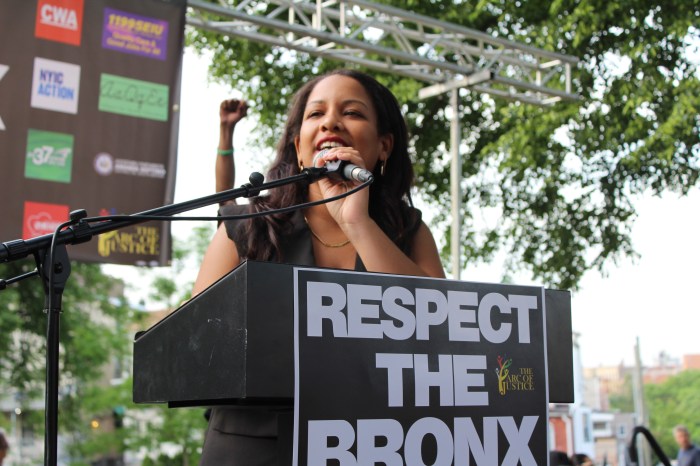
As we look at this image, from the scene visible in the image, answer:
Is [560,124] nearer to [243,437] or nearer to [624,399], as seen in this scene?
[243,437]

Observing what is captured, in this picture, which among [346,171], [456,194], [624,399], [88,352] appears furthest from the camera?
[624,399]

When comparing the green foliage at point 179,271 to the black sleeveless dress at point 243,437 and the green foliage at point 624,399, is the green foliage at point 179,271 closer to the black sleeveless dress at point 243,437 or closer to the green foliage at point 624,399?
the black sleeveless dress at point 243,437

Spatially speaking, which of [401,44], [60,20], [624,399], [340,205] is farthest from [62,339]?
[624,399]

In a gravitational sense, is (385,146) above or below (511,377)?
above

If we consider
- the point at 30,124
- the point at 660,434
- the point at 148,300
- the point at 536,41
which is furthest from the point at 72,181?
the point at 660,434

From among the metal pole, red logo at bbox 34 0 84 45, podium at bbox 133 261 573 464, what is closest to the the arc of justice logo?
podium at bbox 133 261 573 464

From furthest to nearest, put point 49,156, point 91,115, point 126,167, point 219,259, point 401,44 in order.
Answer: point 401,44 < point 126,167 < point 91,115 < point 49,156 < point 219,259

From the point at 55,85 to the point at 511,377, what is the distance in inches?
189

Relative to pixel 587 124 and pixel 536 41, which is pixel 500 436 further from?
pixel 587 124

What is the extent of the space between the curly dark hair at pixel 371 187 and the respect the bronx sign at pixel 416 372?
1.83 feet

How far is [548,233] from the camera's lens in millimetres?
11734

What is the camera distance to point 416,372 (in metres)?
1.45

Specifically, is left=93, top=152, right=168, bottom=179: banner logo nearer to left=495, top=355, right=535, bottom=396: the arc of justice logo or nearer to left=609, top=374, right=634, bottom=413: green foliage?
left=495, top=355, right=535, bottom=396: the arc of justice logo

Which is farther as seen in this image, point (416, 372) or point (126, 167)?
point (126, 167)
